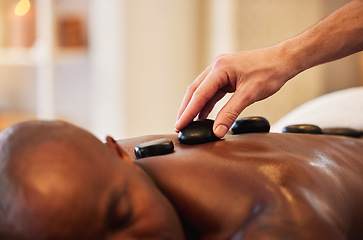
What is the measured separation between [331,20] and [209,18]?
2.30 metres

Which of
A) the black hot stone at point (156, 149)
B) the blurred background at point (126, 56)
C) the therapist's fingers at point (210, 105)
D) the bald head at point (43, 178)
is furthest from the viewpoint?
the blurred background at point (126, 56)

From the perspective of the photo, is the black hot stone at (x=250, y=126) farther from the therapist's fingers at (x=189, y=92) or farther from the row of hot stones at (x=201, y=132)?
the therapist's fingers at (x=189, y=92)

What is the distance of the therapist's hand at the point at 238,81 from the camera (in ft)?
2.82

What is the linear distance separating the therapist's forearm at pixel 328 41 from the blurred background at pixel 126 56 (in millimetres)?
1943

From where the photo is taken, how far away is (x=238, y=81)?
90cm

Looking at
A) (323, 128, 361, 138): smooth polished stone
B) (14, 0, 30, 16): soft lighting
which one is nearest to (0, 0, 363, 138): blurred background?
(14, 0, 30, 16): soft lighting

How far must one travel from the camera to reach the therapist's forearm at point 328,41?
0.95 metres

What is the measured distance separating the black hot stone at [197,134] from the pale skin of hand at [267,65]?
2.3 inches

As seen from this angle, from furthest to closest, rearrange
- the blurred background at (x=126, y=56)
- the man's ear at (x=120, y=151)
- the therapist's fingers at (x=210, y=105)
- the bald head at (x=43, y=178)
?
the blurred background at (x=126, y=56)
the therapist's fingers at (x=210, y=105)
the man's ear at (x=120, y=151)
the bald head at (x=43, y=178)

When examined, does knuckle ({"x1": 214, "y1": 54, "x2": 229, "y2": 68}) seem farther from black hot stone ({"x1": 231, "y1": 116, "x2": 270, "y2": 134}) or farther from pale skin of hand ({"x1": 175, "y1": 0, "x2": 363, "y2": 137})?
black hot stone ({"x1": 231, "y1": 116, "x2": 270, "y2": 134})

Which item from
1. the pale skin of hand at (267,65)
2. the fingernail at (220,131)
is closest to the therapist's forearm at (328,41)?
the pale skin of hand at (267,65)

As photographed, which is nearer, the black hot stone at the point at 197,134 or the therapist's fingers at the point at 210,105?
the black hot stone at the point at 197,134

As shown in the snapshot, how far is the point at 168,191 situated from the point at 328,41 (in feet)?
1.72

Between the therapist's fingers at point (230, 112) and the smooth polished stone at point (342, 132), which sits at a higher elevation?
the therapist's fingers at point (230, 112)
